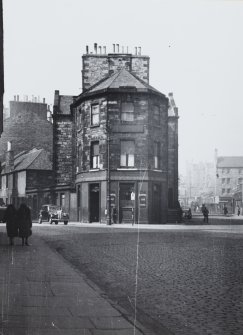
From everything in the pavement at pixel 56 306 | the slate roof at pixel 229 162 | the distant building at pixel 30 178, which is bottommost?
the pavement at pixel 56 306

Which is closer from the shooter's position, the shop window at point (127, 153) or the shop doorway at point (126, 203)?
the shop doorway at point (126, 203)

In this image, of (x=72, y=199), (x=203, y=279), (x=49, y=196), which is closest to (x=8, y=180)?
(x=49, y=196)

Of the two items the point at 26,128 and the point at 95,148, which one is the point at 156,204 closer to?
the point at 95,148

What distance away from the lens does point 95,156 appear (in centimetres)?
3919

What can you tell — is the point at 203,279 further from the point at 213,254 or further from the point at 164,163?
the point at 164,163

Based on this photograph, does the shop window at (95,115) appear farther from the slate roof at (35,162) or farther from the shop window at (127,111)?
the slate roof at (35,162)

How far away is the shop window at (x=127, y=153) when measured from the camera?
38.2 m

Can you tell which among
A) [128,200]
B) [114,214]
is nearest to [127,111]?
[128,200]

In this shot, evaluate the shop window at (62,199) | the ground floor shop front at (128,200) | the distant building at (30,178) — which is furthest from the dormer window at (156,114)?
the distant building at (30,178)

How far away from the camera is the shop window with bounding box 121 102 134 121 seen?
38500 millimetres

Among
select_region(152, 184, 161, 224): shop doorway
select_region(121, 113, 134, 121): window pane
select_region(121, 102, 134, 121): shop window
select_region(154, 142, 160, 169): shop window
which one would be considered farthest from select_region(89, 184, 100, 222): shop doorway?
select_region(121, 102, 134, 121): shop window

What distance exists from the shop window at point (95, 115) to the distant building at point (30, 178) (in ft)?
41.1

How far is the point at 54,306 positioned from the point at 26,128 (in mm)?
62981

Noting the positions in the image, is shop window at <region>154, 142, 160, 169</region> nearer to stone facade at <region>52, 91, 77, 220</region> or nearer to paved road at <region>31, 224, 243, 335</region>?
stone facade at <region>52, 91, 77, 220</region>
